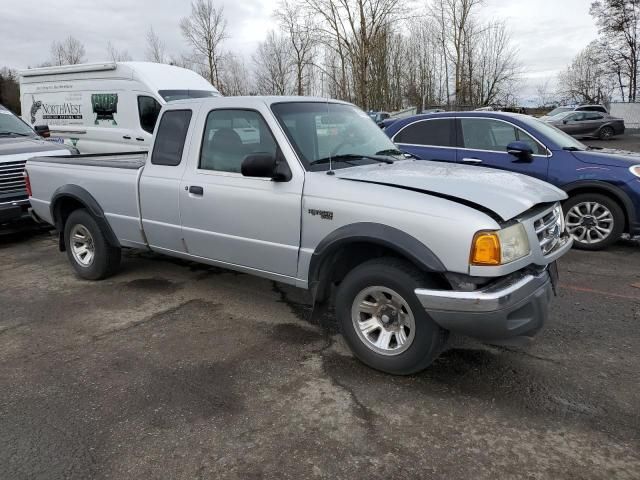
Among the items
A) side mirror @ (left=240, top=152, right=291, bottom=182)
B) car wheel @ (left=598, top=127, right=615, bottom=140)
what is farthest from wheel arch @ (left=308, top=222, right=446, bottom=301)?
car wheel @ (left=598, top=127, right=615, bottom=140)

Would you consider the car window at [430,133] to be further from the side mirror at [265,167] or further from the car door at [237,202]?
the side mirror at [265,167]

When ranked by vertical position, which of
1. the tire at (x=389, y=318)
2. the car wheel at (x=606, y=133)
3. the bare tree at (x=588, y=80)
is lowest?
the tire at (x=389, y=318)

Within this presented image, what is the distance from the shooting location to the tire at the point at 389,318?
320 centimetres

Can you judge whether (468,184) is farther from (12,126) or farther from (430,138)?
(12,126)

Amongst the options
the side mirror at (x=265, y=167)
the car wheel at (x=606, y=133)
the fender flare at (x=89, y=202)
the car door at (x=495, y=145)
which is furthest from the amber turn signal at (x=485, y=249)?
the car wheel at (x=606, y=133)

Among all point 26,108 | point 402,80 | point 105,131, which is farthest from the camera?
point 402,80

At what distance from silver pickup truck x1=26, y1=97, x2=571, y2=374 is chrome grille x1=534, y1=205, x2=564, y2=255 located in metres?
0.02

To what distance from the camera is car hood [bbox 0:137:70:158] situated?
752 centimetres

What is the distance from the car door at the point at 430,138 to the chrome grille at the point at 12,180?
18.4 feet

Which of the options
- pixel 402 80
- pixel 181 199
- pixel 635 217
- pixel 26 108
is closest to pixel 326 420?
pixel 181 199

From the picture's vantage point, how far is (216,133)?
4.38m

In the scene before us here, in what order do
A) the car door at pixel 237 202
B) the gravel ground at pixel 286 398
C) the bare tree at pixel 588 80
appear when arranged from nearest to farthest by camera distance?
the gravel ground at pixel 286 398, the car door at pixel 237 202, the bare tree at pixel 588 80

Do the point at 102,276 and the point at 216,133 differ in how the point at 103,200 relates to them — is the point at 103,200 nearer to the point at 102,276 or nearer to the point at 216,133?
the point at 102,276

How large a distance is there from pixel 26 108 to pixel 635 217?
14.2 m
